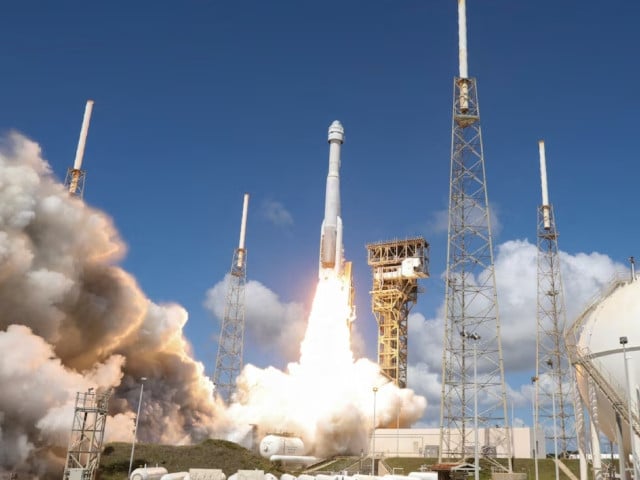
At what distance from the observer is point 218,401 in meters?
71.5

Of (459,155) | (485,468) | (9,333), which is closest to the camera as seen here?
(9,333)

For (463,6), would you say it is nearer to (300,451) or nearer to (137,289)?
(137,289)

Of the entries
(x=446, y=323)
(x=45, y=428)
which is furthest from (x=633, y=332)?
(x=45, y=428)

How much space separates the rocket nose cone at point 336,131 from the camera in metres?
71.2

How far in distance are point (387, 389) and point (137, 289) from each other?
30.8m

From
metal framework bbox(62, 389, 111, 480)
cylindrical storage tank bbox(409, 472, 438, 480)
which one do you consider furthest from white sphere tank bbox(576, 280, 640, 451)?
metal framework bbox(62, 389, 111, 480)

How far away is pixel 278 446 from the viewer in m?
57.9

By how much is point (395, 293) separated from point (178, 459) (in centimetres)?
4102

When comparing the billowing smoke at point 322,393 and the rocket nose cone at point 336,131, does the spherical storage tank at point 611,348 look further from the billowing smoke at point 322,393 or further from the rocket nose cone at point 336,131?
the rocket nose cone at point 336,131

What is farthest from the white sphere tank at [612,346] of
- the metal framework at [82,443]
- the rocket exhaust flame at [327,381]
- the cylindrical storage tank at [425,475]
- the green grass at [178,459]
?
the metal framework at [82,443]

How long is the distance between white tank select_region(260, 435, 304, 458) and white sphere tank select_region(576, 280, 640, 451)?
93.3 ft

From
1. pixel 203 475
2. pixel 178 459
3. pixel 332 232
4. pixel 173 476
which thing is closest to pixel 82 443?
pixel 173 476

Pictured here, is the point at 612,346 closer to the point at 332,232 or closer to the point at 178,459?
the point at 178,459

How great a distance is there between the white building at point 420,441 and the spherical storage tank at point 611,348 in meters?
23.8
